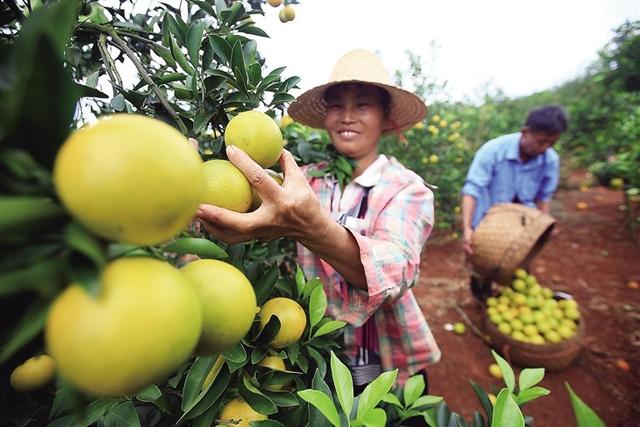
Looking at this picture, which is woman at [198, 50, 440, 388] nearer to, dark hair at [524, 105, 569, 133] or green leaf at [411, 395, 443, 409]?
green leaf at [411, 395, 443, 409]

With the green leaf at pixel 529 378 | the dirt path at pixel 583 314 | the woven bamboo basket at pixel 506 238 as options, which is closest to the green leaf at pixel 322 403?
the green leaf at pixel 529 378

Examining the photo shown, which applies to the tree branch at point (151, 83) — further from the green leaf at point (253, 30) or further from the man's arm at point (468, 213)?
the man's arm at point (468, 213)

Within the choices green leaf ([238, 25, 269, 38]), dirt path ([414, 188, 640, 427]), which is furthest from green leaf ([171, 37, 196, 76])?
dirt path ([414, 188, 640, 427])

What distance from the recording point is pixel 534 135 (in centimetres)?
284

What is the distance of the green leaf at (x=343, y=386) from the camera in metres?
0.65

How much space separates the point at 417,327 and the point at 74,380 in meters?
1.28

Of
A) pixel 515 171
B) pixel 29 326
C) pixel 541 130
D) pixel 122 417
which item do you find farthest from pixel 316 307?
pixel 515 171

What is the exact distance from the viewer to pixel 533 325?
2812mm

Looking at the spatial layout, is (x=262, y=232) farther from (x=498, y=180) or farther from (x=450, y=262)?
(x=450, y=262)

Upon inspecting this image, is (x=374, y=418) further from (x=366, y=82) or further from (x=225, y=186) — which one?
(x=366, y=82)

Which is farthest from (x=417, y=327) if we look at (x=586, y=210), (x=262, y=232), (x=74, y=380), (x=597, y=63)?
(x=597, y=63)

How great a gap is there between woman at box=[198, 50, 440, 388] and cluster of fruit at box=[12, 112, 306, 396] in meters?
0.38

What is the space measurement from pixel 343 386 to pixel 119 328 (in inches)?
20.4

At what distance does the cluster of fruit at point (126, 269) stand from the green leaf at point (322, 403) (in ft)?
1.18
